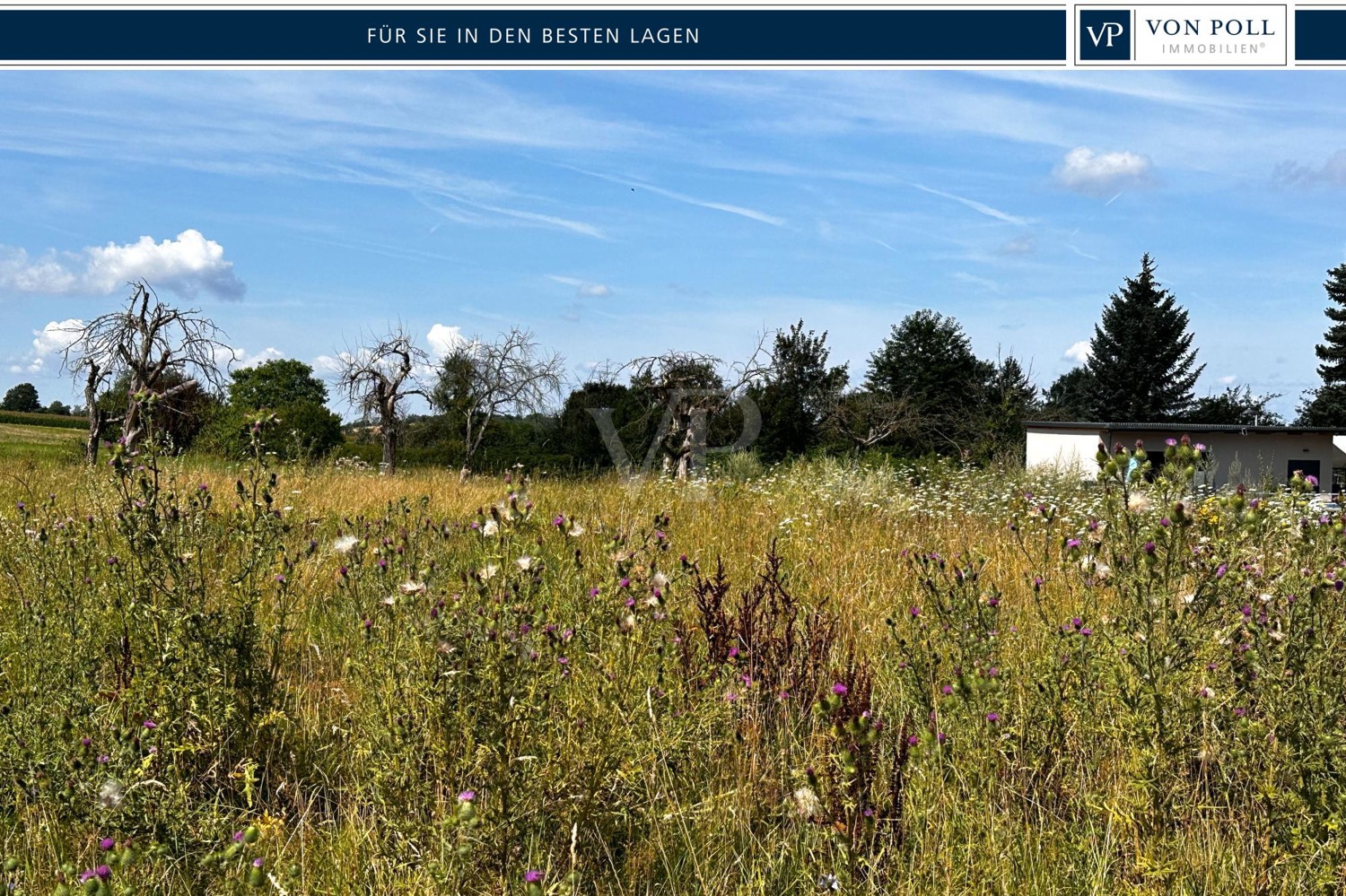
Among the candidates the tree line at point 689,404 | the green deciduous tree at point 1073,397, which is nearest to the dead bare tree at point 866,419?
the tree line at point 689,404

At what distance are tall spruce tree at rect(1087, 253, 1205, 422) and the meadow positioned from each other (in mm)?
39597

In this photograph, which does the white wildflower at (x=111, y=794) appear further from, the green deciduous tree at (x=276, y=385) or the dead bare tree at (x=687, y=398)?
the green deciduous tree at (x=276, y=385)

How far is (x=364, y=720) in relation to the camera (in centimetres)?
273

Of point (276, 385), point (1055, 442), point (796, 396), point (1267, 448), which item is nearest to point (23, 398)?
point (276, 385)

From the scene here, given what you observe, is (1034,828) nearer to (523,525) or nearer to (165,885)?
(523,525)

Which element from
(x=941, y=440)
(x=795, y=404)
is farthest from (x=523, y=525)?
(x=941, y=440)

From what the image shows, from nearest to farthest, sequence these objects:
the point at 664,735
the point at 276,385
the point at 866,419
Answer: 1. the point at 664,735
2. the point at 866,419
3. the point at 276,385

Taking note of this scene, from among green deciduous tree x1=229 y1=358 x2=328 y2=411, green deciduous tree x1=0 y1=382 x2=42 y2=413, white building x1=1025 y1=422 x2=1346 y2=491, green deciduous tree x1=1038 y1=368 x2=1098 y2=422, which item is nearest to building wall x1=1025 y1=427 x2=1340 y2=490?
white building x1=1025 y1=422 x2=1346 y2=491

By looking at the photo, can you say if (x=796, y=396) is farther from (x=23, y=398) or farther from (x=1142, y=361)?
(x=23, y=398)

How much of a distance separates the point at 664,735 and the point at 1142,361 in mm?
42173

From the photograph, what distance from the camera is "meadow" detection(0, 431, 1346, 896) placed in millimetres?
2391

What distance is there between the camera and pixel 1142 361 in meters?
39.6

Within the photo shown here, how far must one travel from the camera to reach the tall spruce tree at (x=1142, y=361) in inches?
1556

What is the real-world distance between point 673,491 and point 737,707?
7.25 m
